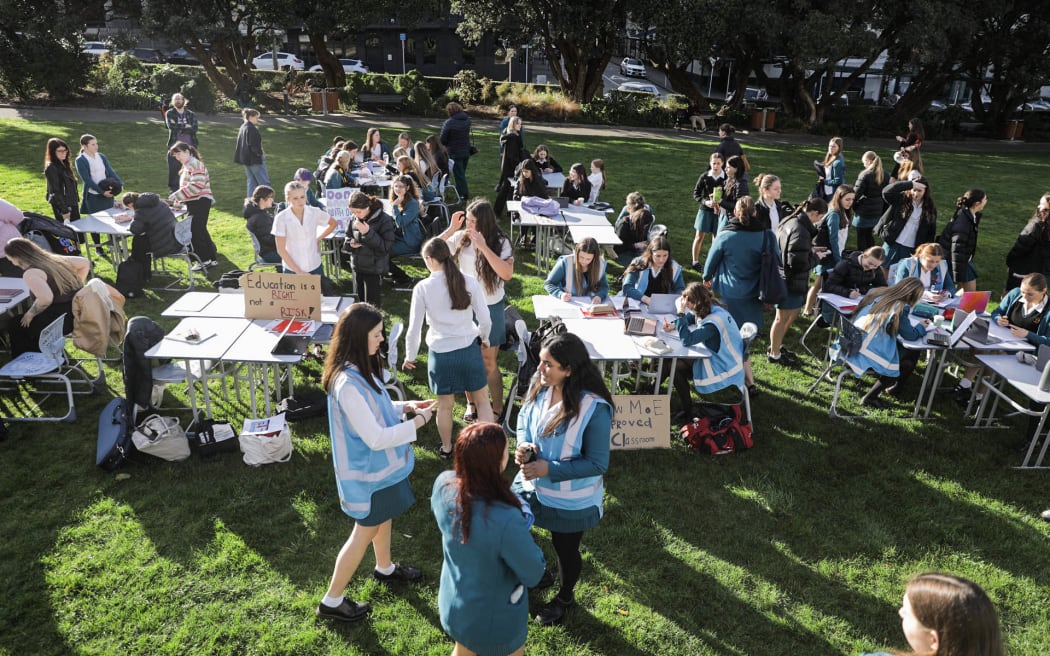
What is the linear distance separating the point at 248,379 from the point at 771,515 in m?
4.59

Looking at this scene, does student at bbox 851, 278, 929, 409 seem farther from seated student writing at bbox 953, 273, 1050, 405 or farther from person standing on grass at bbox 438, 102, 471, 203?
person standing on grass at bbox 438, 102, 471, 203

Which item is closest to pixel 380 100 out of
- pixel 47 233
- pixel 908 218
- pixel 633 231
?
pixel 47 233

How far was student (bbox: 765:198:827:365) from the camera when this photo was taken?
7484mm

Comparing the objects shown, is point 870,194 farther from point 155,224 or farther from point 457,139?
point 155,224

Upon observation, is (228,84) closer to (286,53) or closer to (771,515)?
(286,53)

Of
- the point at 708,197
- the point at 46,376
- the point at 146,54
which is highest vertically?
the point at 146,54

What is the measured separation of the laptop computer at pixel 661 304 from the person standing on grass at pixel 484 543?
435 cm

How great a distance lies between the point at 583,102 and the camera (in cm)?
2506

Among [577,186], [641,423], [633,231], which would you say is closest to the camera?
[641,423]

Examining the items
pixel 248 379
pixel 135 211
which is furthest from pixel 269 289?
pixel 135 211

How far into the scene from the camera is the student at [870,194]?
9891 mm

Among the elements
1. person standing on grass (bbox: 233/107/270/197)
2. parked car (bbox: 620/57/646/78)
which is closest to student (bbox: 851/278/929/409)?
person standing on grass (bbox: 233/107/270/197)

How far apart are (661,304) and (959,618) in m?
4.96

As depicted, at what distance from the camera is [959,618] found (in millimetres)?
2389
